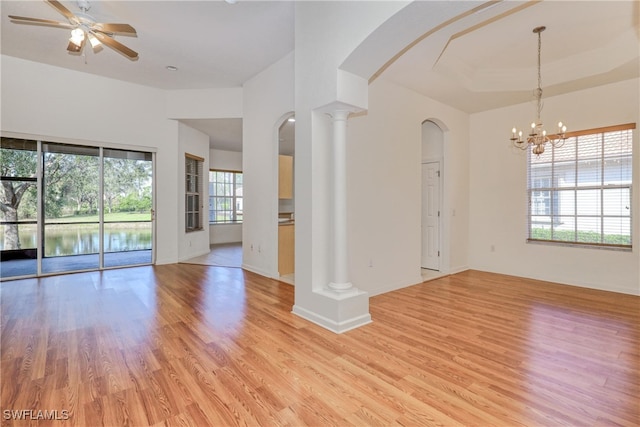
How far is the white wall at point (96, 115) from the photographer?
4.70 meters

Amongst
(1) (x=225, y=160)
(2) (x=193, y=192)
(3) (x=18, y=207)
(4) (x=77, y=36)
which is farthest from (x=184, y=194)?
(4) (x=77, y=36)

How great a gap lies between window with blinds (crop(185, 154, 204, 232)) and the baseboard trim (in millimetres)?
4637

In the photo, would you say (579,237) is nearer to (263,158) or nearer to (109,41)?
(263,158)

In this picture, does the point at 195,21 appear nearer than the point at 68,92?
Yes

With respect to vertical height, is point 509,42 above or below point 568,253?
above

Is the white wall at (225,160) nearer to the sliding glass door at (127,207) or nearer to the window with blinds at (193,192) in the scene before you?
the window with blinds at (193,192)

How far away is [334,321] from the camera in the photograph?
2.91 metres

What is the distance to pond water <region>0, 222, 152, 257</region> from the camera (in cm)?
490

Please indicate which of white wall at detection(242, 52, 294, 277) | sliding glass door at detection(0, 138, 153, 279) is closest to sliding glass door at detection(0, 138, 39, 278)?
sliding glass door at detection(0, 138, 153, 279)

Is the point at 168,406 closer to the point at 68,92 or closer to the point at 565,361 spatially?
the point at 565,361

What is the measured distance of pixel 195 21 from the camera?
378 centimetres

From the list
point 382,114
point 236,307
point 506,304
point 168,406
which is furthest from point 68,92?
point 506,304

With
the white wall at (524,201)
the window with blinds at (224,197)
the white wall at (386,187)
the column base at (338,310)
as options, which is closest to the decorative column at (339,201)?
the column base at (338,310)

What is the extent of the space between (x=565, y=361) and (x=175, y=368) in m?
2.97
